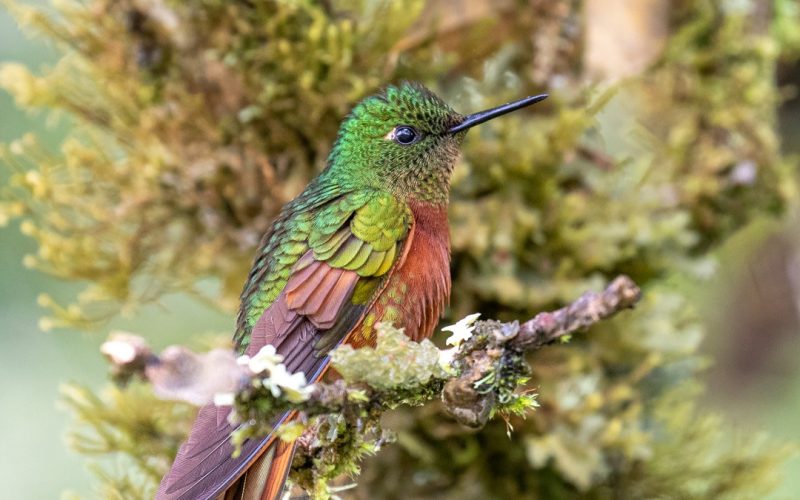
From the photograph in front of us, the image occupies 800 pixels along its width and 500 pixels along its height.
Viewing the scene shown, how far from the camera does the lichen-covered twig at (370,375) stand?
1.18 metres

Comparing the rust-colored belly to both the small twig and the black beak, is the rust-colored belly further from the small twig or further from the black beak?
the small twig

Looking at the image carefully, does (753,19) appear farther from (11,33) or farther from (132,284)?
(11,33)

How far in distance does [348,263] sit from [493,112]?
23.5 inches

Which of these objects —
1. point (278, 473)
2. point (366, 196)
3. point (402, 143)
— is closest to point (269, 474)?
point (278, 473)

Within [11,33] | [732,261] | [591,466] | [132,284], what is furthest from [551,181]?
[11,33]

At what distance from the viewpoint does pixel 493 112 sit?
2.58m

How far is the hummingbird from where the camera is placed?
2070 millimetres

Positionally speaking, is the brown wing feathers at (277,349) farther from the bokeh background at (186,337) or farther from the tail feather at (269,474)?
the bokeh background at (186,337)

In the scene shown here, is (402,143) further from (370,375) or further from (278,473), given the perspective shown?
(370,375)

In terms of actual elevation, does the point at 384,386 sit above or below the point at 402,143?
below

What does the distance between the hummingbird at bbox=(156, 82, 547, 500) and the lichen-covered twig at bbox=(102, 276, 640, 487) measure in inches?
10.9

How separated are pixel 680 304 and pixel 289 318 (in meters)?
1.92

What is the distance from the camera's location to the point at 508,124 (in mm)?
3334

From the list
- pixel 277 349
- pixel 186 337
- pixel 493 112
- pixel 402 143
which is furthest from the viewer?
pixel 186 337
